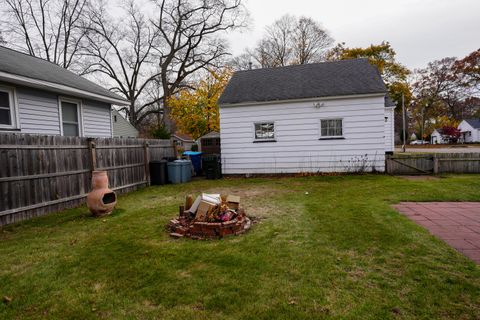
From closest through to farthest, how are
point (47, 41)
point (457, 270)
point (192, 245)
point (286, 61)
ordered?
point (457, 270), point (192, 245), point (47, 41), point (286, 61)

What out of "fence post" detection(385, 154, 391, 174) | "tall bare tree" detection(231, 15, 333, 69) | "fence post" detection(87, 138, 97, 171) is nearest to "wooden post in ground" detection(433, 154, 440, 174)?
"fence post" detection(385, 154, 391, 174)

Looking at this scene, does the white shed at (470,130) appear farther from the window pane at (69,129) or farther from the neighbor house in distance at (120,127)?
the window pane at (69,129)

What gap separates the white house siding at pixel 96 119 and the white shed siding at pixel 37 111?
1.27m

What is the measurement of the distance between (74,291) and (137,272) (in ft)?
2.01

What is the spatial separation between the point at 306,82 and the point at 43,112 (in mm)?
9851

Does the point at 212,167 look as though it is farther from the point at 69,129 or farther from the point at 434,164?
the point at 434,164

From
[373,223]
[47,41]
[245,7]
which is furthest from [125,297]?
[47,41]

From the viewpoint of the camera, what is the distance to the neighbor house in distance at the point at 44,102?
7004 mm

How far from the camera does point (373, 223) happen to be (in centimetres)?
446

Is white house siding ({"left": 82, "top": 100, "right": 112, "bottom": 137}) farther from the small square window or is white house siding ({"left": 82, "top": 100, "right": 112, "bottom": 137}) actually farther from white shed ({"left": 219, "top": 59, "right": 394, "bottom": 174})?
white shed ({"left": 219, "top": 59, "right": 394, "bottom": 174})

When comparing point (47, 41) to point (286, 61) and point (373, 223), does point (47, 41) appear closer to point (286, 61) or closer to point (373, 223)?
point (286, 61)

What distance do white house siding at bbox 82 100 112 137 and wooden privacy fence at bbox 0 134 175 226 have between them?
2127 millimetres

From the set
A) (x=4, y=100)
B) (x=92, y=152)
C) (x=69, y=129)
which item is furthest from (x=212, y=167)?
(x=4, y=100)

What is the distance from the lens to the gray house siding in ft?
24.2
